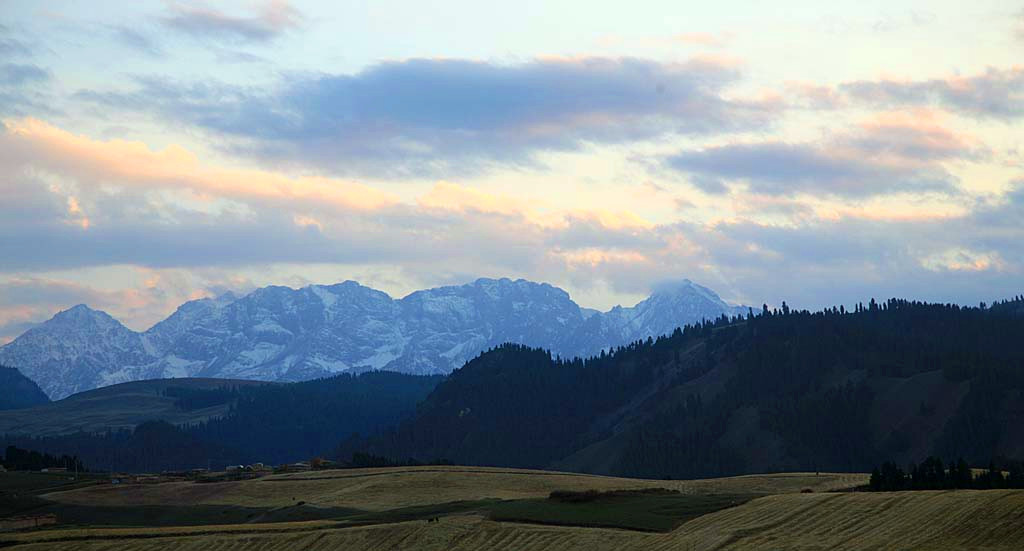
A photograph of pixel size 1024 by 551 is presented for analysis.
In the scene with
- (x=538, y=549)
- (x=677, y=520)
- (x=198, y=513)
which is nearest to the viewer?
(x=538, y=549)

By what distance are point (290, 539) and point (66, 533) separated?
33.1 meters

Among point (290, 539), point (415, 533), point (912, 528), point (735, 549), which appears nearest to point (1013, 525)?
point (912, 528)

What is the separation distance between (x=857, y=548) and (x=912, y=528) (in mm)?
8963

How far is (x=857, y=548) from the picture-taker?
362ft

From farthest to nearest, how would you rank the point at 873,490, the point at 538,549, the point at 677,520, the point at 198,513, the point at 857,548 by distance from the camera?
the point at 198,513, the point at 873,490, the point at 677,520, the point at 538,549, the point at 857,548

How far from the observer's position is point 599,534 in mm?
135625

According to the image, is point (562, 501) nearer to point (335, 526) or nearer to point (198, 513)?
point (335, 526)

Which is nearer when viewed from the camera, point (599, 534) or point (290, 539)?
point (599, 534)

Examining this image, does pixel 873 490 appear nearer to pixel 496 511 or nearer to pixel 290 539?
pixel 496 511

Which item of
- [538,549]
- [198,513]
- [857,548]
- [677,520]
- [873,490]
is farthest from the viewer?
[198,513]

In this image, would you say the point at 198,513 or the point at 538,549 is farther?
the point at 198,513

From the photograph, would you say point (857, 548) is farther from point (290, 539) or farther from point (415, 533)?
point (290, 539)

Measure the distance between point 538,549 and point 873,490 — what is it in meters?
47.0

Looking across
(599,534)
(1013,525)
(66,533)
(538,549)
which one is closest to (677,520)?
(599,534)
